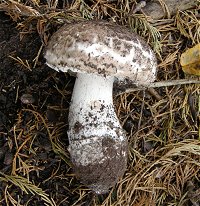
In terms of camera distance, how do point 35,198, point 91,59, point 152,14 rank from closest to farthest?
1. point 91,59
2. point 35,198
3. point 152,14

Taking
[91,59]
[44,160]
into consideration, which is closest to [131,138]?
[44,160]

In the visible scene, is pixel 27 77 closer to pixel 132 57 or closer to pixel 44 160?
pixel 44 160

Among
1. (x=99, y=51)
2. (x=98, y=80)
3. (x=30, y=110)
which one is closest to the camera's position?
(x=99, y=51)

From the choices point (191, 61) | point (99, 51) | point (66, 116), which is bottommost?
point (66, 116)

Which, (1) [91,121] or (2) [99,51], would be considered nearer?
(2) [99,51]

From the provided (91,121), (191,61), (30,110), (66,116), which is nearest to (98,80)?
(91,121)

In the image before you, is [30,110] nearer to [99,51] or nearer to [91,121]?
[91,121]

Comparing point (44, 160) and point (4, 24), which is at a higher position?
point (4, 24)
